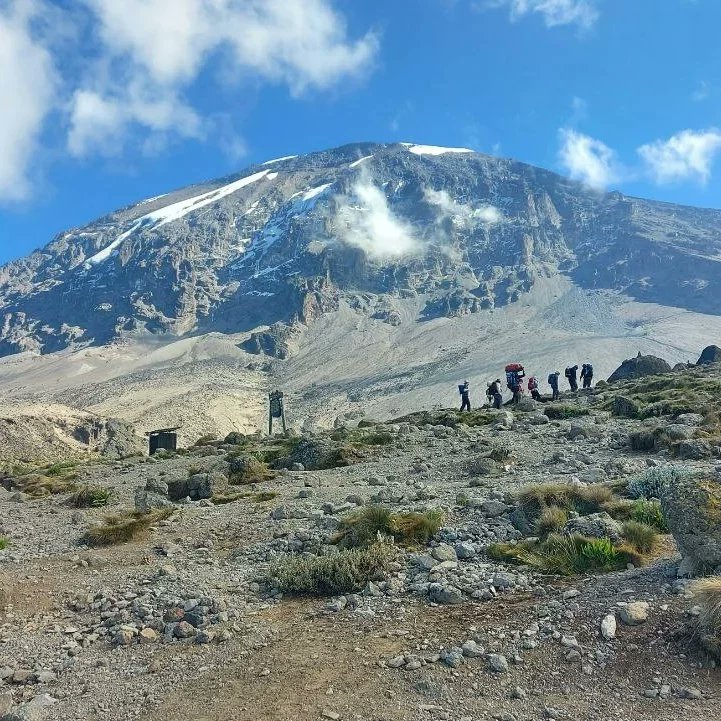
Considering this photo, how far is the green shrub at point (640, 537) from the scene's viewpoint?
6614mm

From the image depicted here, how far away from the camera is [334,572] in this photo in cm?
699

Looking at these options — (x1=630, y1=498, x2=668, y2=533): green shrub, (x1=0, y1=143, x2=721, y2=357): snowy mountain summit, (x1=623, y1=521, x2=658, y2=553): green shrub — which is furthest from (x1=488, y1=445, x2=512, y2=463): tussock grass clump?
(x1=0, y1=143, x2=721, y2=357): snowy mountain summit

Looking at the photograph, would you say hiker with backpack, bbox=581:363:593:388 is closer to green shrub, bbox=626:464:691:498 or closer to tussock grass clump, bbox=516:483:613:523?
green shrub, bbox=626:464:691:498

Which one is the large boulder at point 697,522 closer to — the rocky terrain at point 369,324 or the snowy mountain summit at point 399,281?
the rocky terrain at point 369,324

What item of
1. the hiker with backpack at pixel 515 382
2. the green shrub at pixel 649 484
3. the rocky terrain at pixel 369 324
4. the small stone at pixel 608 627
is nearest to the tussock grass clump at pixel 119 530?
the small stone at pixel 608 627

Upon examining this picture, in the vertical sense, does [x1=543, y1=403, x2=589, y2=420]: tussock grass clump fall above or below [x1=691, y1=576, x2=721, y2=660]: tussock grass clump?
above

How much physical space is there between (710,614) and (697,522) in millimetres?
1139

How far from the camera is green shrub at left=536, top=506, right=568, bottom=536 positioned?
7559 millimetres

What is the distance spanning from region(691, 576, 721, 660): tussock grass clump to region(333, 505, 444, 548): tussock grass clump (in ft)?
12.7

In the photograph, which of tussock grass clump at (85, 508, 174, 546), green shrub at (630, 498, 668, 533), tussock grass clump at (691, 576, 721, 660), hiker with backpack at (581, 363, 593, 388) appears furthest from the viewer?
hiker with backpack at (581, 363, 593, 388)

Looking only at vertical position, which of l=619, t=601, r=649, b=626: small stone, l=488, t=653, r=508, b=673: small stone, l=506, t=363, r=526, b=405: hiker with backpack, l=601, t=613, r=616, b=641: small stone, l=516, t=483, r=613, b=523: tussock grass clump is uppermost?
l=506, t=363, r=526, b=405: hiker with backpack

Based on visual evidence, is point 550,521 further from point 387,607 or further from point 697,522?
point 387,607

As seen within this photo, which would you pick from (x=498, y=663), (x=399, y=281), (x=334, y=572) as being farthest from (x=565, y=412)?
(x=399, y=281)

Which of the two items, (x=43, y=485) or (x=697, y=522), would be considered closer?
(x=697, y=522)
